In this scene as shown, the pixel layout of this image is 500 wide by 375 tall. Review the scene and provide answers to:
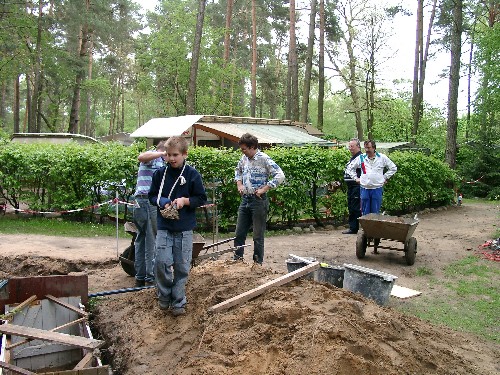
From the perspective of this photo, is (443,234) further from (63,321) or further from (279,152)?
(63,321)

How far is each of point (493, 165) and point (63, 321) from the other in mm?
20604

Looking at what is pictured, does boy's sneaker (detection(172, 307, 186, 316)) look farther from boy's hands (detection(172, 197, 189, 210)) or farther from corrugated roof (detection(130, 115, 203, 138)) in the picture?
corrugated roof (detection(130, 115, 203, 138))

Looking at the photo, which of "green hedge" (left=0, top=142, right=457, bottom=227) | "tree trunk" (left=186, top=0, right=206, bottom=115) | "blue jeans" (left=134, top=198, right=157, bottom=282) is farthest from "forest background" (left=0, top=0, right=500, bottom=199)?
"blue jeans" (left=134, top=198, right=157, bottom=282)

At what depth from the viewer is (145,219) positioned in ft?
18.4

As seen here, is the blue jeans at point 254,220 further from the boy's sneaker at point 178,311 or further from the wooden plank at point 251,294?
the boy's sneaker at point 178,311

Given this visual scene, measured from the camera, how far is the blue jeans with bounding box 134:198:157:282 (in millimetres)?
5582

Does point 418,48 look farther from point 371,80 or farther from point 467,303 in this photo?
point 467,303

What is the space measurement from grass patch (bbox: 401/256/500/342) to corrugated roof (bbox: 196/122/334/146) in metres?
8.89

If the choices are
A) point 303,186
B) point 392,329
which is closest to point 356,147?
point 303,186

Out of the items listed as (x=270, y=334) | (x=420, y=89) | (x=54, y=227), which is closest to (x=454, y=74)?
(x=420, y=89)

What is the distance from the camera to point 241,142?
244 inches

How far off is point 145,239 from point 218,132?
10.5m

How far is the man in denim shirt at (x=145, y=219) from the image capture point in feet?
18.3

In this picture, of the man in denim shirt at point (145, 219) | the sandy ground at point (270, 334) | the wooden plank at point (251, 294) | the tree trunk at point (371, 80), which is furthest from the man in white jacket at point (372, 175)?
the tree trunk at point (371, 80)
